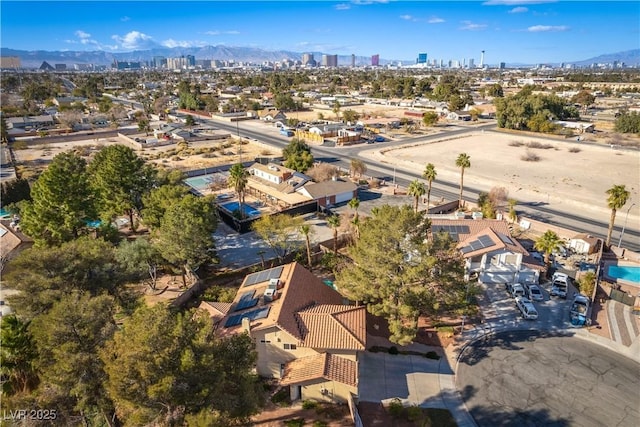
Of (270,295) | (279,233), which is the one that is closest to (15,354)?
(270,295)

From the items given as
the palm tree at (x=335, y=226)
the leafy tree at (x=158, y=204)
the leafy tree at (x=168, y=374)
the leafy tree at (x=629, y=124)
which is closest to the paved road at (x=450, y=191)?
the palm tree at (x=335, y=226)

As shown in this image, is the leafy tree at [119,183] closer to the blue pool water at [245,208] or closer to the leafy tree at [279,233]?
the blue pool water at [245,208]

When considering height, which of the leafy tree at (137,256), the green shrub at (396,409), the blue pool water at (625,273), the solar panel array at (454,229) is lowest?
the green shrub at (396,409)

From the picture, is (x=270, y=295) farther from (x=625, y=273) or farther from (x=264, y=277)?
(x=625, y=273)

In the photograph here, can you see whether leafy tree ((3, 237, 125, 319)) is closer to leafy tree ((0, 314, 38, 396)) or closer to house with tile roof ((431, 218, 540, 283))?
leafy tree ((0, 314, 38, 396))

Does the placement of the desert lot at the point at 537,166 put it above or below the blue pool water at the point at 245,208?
above

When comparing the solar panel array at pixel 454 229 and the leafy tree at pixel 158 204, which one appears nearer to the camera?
the solar panel array at pixel 454 229

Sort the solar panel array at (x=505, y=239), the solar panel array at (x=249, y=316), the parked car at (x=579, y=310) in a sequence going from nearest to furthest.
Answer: the solar panel array at (x=249, y=316), the parked car at (x=579, y=310), the solar panel array at (x=505, y=239)

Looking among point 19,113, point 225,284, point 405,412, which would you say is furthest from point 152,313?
point 19,113
